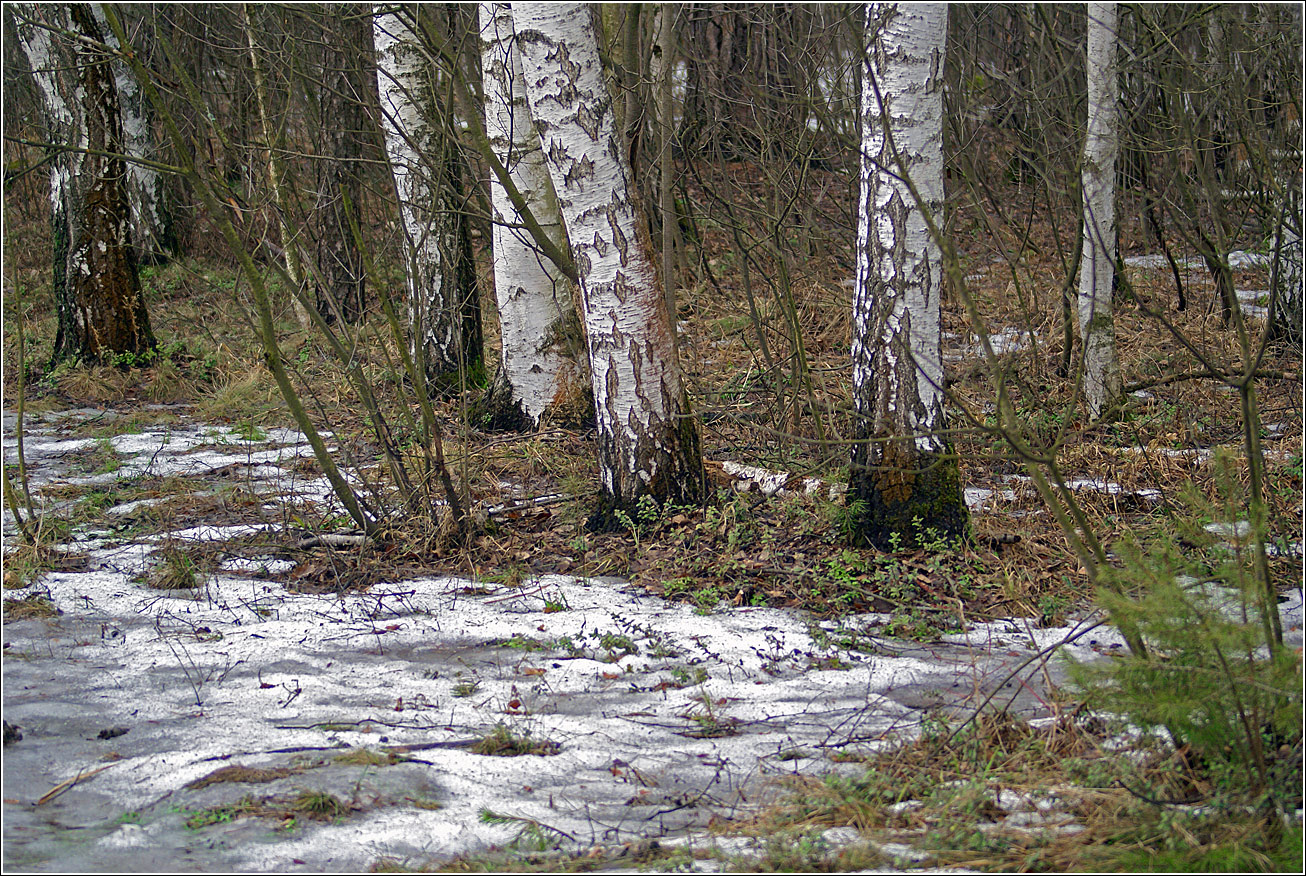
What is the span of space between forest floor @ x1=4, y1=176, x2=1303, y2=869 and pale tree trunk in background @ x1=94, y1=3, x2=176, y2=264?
4.73m

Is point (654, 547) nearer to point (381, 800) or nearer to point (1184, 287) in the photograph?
point (381, 800)

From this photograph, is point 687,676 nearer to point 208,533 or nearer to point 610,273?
point 610,273

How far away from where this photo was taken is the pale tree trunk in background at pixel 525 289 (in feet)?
21.2

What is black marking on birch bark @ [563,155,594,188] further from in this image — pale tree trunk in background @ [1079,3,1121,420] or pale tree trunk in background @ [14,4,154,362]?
pale tree trunk in background @ [14,4,154,362]

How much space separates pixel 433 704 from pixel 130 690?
1.09 metres

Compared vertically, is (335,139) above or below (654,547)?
Answer: above

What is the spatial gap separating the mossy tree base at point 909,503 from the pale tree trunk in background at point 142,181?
998 cm

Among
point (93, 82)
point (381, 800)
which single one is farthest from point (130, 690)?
point (93, 82)

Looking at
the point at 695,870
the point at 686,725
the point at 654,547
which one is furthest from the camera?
the point at 654,547

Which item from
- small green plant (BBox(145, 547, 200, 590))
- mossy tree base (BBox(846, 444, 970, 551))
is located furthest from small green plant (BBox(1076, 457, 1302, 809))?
small green plant (BBox(145, 547, 200, 590))

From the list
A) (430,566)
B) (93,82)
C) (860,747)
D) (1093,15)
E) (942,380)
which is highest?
(93,82)

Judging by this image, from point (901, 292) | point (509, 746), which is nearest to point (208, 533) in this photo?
point (509, 746)

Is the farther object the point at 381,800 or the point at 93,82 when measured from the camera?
the point at 93,82

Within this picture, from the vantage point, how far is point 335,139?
10367 millimetres
